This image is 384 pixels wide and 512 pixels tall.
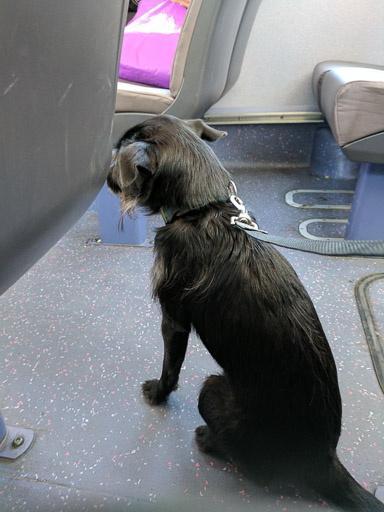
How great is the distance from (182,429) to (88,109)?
0.75 m

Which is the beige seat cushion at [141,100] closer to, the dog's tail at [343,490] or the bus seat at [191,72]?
the bus seat at [191,72]

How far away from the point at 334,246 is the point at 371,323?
0.66 metres

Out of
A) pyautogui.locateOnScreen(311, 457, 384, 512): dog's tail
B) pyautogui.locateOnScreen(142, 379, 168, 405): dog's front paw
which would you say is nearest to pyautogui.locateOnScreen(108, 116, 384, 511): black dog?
pyautogui.locateOnScreen(311, 457, 384, 512): dog's tail

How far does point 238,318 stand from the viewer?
2.19 ft

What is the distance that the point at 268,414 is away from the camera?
2.16ft

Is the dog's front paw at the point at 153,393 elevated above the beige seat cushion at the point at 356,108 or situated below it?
below

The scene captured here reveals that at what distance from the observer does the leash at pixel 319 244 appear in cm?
60

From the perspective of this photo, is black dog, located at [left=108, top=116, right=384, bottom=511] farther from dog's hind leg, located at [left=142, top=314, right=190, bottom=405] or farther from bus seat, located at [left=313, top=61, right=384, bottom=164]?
bus seat, located at [left=313, top=61, right=384, bottom=164]

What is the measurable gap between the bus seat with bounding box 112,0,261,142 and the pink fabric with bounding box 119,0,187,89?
0.15ft

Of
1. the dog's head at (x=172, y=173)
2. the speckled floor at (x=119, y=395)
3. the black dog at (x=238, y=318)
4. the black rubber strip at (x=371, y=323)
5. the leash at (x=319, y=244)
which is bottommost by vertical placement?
the speckled floor at (x=119, y=395)

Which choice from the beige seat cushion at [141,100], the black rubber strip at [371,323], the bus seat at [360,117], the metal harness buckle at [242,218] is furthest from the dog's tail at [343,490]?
the beige seat cushion at [141,100]

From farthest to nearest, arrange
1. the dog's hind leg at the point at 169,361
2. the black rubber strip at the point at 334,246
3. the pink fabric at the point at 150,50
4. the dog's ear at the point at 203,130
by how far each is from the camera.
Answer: the pink fabric at the point at 150,50 → the dog's ear at the point at 203,130 → the dog's hind leg at the point at 169,361 → the black rubber strip at the point at 334,246

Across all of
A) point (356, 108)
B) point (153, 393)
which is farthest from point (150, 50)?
point (153, 393)

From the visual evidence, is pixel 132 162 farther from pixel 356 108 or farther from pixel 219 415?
pixel 356 108
